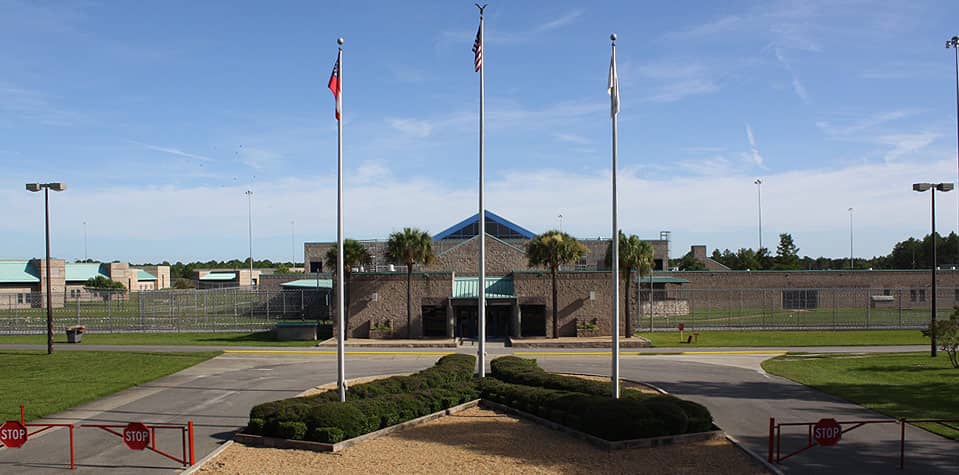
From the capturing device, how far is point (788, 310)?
57.4 metres

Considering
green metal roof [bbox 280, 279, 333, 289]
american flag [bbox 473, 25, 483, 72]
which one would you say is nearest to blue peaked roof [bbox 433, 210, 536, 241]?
green metal roof [bbox 280, 279, 333, 289]

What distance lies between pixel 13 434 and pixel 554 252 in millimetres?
30087

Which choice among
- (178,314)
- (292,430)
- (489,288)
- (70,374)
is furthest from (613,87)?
(178,314)

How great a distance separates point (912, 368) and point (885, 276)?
127 feet

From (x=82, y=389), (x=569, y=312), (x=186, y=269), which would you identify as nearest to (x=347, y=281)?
(x=569, y=312)

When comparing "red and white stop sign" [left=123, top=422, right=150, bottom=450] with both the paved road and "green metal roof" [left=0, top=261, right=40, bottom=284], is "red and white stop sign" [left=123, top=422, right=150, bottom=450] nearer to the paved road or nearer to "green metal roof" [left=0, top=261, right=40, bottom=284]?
the paved road

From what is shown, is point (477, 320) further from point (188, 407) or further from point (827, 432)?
point (827, 432)

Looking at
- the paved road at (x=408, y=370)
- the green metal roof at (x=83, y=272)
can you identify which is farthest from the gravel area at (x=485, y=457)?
the green metal roof at (x=83, y=272)

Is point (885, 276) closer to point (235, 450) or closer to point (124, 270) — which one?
point (235, 450)

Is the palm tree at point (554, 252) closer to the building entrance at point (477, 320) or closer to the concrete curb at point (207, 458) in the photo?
the building entrance at point (477, 320)

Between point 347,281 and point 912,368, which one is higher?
point 347,281

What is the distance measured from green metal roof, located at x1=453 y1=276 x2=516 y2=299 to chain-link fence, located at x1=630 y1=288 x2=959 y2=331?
771 centimetres

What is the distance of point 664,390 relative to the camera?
953 inches

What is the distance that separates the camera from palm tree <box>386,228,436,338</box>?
42.2 meters
